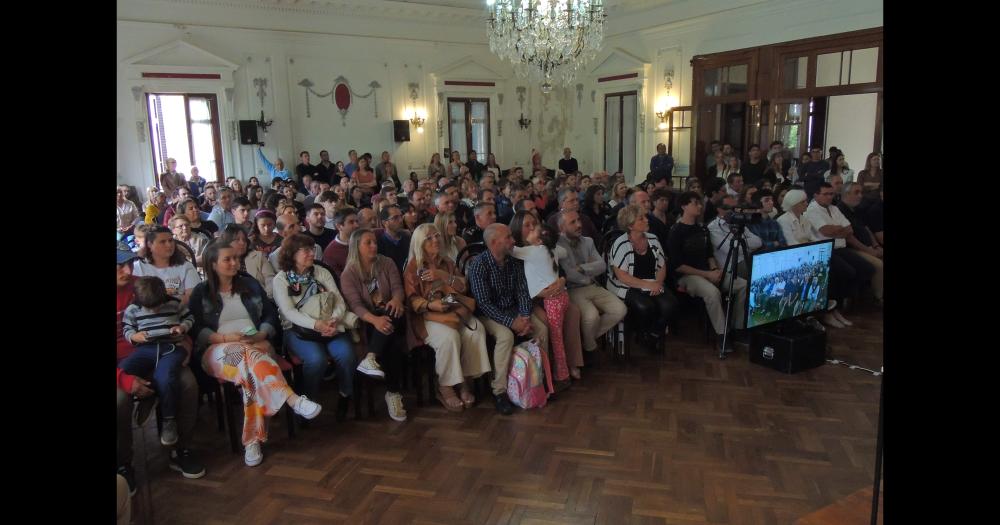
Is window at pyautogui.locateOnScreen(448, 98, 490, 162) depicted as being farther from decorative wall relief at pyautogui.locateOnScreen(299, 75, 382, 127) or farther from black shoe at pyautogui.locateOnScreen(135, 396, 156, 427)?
black shoe at pyautogui.locateOnScreen(135, 396, 156, 427)

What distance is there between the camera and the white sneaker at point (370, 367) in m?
3.66

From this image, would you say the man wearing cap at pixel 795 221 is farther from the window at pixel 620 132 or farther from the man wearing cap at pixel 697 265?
the window at pixel 620 132

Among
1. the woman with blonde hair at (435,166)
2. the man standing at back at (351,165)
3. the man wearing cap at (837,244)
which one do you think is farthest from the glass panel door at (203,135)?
the man wearing cap at (837,244)

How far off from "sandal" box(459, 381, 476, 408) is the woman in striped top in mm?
1406

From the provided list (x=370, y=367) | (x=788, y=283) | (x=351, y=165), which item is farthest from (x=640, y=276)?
(x=351, y=165)

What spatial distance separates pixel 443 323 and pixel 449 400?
48 cm

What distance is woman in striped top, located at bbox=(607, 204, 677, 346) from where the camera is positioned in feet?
15.2

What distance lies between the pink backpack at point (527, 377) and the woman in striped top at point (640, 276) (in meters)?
1.04

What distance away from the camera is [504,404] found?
3.87 meters

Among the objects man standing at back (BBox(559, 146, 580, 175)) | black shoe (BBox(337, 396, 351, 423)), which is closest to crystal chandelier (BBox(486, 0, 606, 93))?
man standing at back (BBox(559, 146, 580, 175))
